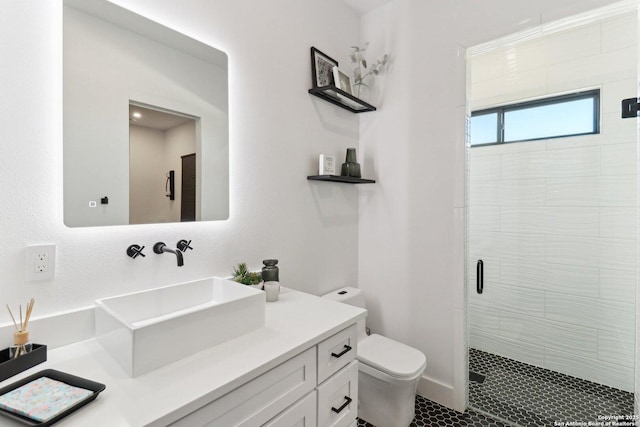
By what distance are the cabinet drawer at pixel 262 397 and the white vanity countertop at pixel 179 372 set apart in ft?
0.11

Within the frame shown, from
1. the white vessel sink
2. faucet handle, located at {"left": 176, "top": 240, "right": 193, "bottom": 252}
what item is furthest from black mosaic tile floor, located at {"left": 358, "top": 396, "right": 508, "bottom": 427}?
faucet handle, located at {"left": 176, "top": 240, "right": 193, "bottom": 252}

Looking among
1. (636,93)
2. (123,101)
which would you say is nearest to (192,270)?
(123,101)

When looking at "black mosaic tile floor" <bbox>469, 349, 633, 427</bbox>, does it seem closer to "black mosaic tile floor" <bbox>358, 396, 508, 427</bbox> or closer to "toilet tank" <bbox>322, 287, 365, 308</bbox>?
"black mosaic tile floor" <bbox>358, 396, 508, 427</bbox>

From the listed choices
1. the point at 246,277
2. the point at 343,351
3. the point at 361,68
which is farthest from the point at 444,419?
the point at 361,68

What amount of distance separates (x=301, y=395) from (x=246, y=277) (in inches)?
24.3

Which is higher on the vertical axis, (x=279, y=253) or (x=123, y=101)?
(x=123, y=101)

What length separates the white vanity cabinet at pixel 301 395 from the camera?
2.77 feet

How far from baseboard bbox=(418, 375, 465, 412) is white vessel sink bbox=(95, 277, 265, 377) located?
1497mm

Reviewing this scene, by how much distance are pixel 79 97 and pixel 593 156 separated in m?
2.65

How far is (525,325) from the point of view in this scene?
2156 millimetres

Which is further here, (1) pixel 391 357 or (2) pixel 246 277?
(1) pixel 391 357

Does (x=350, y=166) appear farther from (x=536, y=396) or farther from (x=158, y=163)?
(x=536, y=396)

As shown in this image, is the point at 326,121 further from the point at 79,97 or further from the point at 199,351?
the point at 199,351

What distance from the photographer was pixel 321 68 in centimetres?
205
